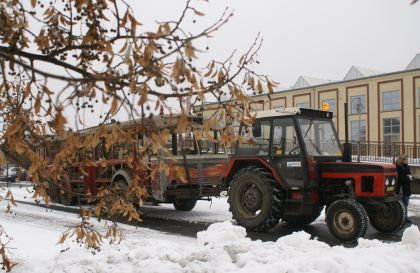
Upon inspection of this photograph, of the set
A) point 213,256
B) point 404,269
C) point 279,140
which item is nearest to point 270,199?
point 279,140

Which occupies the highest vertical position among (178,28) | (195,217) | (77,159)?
(178,28)

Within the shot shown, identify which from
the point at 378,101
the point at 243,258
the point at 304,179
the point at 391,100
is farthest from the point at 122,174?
the point at 378,101

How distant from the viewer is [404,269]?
534 centimetres

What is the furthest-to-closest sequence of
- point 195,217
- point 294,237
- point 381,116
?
point 381,116
point 195,217
point 294,237

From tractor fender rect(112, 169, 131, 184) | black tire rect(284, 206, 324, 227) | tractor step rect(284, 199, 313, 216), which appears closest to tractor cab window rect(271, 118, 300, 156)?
tractor step rect(284, 199, 313, 216)

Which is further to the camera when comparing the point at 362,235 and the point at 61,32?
the point at 362,235

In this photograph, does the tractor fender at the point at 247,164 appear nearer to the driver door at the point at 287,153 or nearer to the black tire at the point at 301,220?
the driver door at the point at 287,153

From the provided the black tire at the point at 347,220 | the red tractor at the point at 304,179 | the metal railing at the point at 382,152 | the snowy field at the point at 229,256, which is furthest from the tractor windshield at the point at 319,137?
the metal railing at the point at 382,152

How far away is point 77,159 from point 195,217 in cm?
804

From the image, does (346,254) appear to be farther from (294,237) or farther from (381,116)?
(381,116)

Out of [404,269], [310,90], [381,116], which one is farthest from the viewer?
[310,90]

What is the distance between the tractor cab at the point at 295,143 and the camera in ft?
29.6

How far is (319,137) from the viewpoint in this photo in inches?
372

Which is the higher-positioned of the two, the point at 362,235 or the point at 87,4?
the point at 87,4
